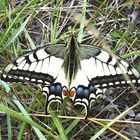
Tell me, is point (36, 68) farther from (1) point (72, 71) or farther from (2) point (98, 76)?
(2) point (98, 76)

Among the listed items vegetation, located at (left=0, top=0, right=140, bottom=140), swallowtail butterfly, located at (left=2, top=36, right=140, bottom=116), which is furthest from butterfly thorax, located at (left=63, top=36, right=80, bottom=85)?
vegetation, located at (left=0, top=0, right=140, bottom=140)

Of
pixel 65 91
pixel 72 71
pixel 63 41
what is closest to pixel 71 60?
pixel 72 71

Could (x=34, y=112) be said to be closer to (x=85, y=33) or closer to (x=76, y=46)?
(x=76, y=46)

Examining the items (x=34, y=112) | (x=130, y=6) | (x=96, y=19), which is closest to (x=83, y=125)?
(x=34, y=112)

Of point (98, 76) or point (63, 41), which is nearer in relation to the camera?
point (98, 76)

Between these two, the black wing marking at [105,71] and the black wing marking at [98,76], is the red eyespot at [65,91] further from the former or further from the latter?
the black wing marking at [105,71]

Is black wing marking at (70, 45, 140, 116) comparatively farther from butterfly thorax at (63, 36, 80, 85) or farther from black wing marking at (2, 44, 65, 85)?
black wing marking at (2, 44, 65, 85)

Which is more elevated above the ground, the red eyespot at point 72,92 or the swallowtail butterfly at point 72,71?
the swallowtail butterfly at point 72,71

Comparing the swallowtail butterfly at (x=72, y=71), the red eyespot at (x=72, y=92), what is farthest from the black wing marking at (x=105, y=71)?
the red eyespot at (x=72, y=92)
